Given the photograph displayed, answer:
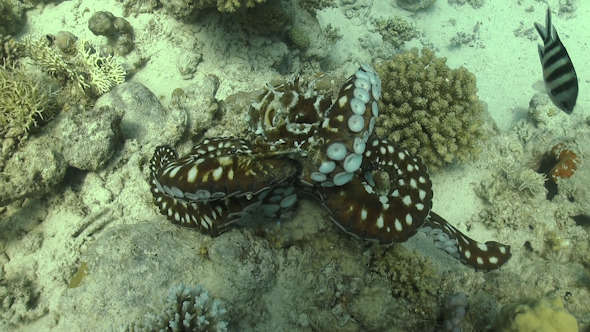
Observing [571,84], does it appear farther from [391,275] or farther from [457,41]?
[457,41]

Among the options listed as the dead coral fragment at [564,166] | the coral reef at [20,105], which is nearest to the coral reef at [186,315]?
the coral reef at [20,105]

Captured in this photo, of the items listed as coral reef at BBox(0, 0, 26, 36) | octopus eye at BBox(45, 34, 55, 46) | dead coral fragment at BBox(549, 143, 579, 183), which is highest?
coral reef at BBox(0, 0, 26, 36)

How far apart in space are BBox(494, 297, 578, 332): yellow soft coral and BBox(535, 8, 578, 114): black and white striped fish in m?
A: 2.13

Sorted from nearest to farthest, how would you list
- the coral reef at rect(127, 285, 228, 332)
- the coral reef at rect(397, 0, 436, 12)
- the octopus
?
the octopus → the coral reef at rect(127, 285, 228, 332) → the coral reef at rect(397, 0, 436, 12)

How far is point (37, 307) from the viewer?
13.0ft

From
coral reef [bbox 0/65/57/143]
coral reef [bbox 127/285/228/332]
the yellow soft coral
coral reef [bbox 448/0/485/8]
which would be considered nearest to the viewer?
coral reef [bbox 127/285/228/332]

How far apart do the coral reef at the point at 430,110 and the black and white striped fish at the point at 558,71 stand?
147cm

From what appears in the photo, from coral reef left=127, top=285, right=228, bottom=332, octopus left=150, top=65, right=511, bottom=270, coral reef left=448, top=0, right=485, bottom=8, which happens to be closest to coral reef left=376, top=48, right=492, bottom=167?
octopus left=150, top=65, right=511, bottom=270

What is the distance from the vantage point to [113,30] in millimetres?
5910

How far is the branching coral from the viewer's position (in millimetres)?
5121

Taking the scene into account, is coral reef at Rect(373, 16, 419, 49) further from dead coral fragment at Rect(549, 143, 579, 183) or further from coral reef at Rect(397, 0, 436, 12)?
dead coral fragment at Rect(549, 143, 579, 183)

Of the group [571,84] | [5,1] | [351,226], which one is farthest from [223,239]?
[5,1]

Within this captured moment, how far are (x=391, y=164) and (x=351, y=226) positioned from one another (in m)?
0.94

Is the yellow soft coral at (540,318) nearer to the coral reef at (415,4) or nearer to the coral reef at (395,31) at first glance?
the coral reef at (395,31)
